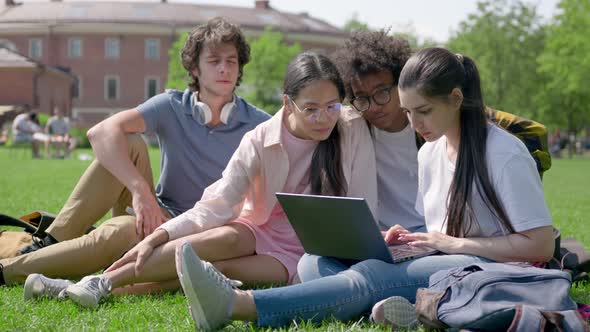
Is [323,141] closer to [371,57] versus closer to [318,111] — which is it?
[318,111]

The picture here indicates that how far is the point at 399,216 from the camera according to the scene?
450 centimetres

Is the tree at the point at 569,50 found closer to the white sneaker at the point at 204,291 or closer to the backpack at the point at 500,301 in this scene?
the backpack at the point at 500,301

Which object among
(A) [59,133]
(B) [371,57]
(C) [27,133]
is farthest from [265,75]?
(B) [371,57]

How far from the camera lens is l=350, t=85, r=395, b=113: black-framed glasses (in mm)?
4277

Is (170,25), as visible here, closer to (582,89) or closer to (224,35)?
(582,89)

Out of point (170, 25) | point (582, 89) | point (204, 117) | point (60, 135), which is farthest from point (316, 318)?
point (170, 25)

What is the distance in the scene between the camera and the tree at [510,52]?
45594 mm

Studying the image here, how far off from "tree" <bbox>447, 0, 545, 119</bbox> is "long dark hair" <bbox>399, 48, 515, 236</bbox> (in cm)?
4308

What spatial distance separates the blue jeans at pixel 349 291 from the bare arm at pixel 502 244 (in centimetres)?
5

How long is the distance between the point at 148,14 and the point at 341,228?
61.1 m

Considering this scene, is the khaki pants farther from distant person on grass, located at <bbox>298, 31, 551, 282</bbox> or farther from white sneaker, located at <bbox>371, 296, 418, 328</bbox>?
white sneaker, located at <bbox>371, 296, 418, 328</bbox>

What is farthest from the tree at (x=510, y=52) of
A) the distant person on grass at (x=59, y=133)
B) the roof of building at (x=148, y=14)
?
the distant person on grass at (x=59, y=133)

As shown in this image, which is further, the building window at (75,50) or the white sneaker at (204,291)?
the building window at (75,50)

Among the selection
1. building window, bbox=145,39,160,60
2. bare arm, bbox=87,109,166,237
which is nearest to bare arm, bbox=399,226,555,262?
bare arm, bbox=87,109,166,237
